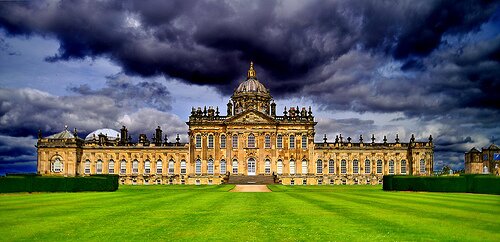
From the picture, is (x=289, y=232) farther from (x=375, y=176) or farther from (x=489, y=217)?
(x=375, y=176)

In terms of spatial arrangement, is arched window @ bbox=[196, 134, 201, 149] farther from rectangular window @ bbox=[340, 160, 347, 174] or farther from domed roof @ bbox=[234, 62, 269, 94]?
rectangular window @ bbox=[340, 160, 347, 174]

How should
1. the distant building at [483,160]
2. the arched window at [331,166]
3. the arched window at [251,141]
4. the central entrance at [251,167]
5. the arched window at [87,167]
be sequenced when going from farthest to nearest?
the distant building at [483,160] < the arched window at [87,167] < the arched window at [331,166] < the arched window at [251,141] < the central entrance at [251,167]

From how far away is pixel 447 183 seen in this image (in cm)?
4447

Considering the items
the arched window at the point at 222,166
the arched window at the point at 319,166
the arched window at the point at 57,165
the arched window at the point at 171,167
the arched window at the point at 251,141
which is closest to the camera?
the arched window at the point at 251,141

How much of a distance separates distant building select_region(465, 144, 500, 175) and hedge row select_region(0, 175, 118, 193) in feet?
238

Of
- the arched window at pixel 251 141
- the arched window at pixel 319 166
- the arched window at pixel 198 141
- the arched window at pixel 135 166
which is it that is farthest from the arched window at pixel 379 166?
the arched window at pixel 135 166

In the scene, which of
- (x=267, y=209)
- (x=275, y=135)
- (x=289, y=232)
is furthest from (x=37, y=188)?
(x=275, y=135)

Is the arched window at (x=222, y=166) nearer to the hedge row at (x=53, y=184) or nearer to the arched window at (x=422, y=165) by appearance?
the hedge row at (x=53, y=184)

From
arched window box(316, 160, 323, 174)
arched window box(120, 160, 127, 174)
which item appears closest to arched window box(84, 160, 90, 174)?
arched window box(120, 160, 127, 174)

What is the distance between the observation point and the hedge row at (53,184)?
41781 millimetres

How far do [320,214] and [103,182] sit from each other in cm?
3012

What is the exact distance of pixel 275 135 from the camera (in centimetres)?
7769

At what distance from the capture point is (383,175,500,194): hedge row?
40.7 m

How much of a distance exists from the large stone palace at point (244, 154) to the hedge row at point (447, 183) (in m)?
27.4
